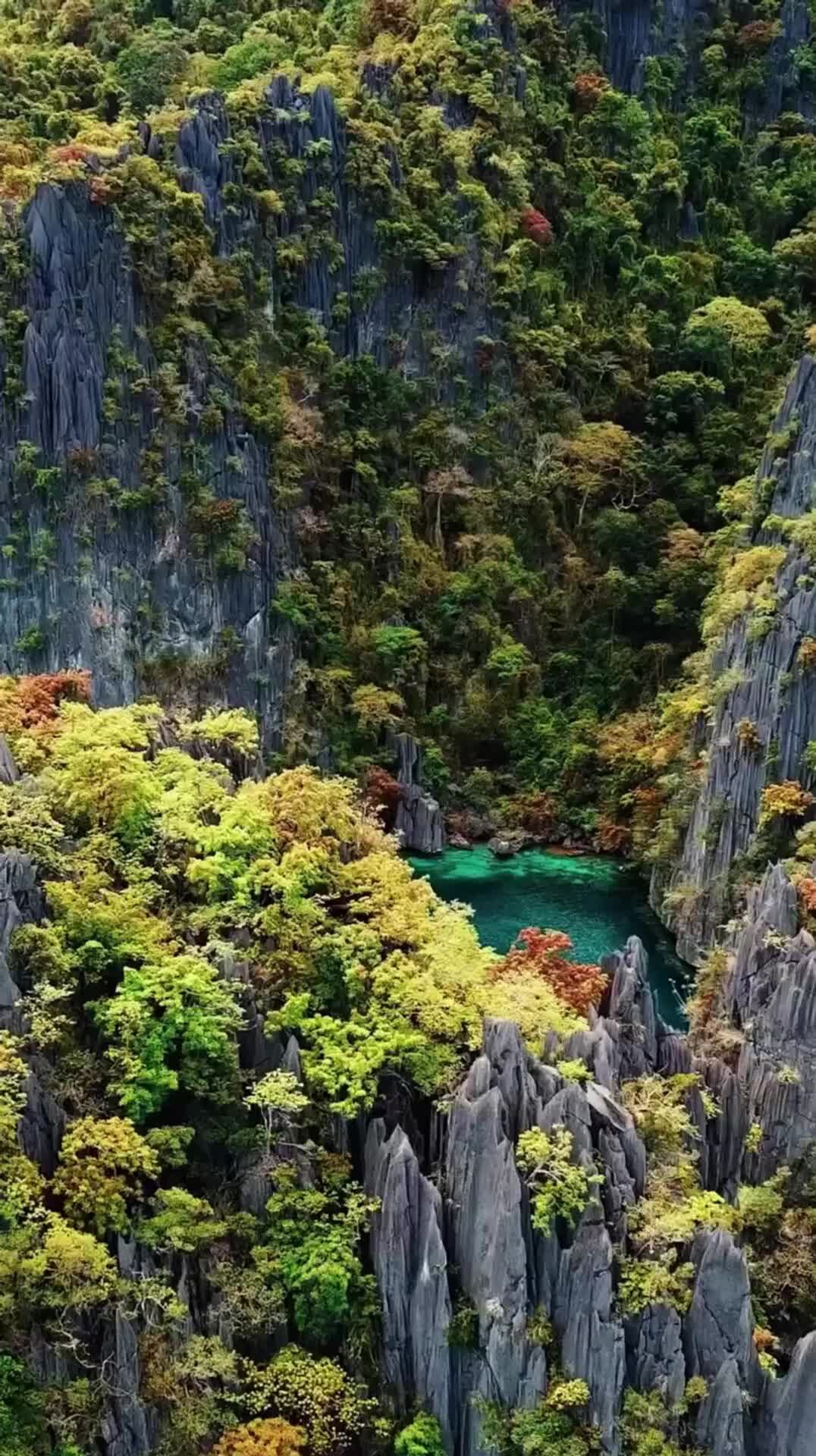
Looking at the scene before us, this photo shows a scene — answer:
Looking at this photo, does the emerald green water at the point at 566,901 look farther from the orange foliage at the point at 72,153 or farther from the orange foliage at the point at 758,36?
the orange foliage at the point at 758,36

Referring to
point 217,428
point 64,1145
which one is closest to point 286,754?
point 217,428

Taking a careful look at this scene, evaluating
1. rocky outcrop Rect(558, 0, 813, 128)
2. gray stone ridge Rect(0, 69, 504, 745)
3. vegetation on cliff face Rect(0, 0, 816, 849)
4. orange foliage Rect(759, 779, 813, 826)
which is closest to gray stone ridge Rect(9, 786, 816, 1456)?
orange foliage Rect(759, 779, 813, 826)

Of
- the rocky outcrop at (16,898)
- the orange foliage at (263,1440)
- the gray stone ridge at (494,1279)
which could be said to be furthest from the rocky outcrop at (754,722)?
the orange foliage at (263,1440)

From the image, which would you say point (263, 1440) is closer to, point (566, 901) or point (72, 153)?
point (566, 901)

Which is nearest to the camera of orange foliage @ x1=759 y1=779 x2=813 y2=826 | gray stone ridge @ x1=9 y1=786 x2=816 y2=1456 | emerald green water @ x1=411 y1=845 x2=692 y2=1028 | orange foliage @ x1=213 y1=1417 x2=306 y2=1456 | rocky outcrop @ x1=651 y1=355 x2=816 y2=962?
orange foliage @ x1=213 y1=1417 x2=306 y2=1456

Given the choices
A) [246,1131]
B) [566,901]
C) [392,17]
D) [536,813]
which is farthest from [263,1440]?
[392,17]

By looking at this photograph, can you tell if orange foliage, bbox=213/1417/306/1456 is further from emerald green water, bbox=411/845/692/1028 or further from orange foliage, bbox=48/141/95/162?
orange foliage, bbox=48/141/95/162

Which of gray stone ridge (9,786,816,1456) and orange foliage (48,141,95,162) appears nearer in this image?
gray stone ridge (9,786,816,1456)
